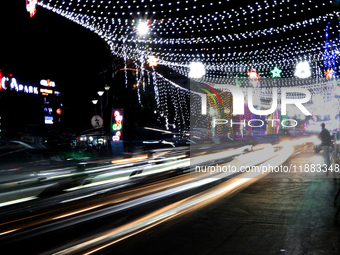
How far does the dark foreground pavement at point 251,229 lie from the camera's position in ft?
14.8

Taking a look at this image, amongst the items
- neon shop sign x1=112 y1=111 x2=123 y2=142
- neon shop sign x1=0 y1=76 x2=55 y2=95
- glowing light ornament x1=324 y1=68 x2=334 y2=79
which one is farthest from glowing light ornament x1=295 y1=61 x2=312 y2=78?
neon shop sign x1=0 y1=76 x2=55 y2=95

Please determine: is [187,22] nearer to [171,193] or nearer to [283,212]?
[171,193]

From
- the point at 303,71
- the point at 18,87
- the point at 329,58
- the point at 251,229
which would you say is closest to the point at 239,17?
the point at 303,71

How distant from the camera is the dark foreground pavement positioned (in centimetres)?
452

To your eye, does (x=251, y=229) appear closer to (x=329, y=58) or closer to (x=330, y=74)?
(x=329, y=58)

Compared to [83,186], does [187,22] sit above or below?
above

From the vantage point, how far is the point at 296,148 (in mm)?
18328

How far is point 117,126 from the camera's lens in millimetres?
18828

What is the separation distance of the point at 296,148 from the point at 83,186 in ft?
41.8

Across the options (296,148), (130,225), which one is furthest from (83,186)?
(296,148)

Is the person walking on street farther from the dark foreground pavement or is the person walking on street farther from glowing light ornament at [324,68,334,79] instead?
glowing light ornament at [324,68,334,79]

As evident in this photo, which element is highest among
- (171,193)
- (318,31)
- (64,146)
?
(318,31)

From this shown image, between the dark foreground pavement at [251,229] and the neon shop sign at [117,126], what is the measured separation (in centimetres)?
1133

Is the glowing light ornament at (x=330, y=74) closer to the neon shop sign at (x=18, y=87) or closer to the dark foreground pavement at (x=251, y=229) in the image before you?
the dark foreground pavement at (x=251, y=229)
